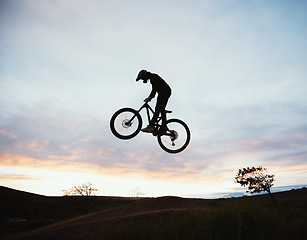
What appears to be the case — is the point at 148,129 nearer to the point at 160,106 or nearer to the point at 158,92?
the point at 160,106

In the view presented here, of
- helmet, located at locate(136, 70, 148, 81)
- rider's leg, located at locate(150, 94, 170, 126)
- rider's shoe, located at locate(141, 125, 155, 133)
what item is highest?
helmet, located at locate(136, 70, 148, 81)

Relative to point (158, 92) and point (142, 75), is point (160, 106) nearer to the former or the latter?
point (158, 92)

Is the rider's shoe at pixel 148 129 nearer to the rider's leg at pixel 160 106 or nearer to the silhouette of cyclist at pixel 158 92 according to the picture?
the silhouette of cyclist at pixel 158 92

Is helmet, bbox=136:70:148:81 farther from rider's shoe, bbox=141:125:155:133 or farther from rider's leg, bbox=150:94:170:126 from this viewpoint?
rider's shoe, bbox=141:125:155:133

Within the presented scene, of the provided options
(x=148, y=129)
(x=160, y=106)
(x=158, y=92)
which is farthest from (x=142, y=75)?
(x=148, y=129)

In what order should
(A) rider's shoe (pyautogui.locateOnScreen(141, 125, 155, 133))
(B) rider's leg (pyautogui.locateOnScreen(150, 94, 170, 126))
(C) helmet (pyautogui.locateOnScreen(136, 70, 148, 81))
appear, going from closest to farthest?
(A) rider's shoe (pyautogui.locateOnScreen(141, 125, 155, 133))
(C) helmet (pyautogui.locateOnScreen(136, 70, 148, 81))
(B) rider's leg (pyautogui.locateOnScreen(150, 94, 170, 126))

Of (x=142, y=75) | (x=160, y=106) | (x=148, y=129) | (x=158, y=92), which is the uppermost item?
(x=142, y=75)

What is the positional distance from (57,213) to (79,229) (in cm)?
2700

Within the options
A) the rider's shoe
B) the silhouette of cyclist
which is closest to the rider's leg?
the silhouette of cyclist

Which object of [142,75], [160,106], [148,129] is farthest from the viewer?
[160,106]

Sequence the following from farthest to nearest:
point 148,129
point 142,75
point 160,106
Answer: point 160,106
point 142,75
point 148,129

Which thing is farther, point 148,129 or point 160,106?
point 160,106

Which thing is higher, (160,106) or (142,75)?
(142,75)

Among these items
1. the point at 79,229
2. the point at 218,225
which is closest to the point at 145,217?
the point at 79,229
